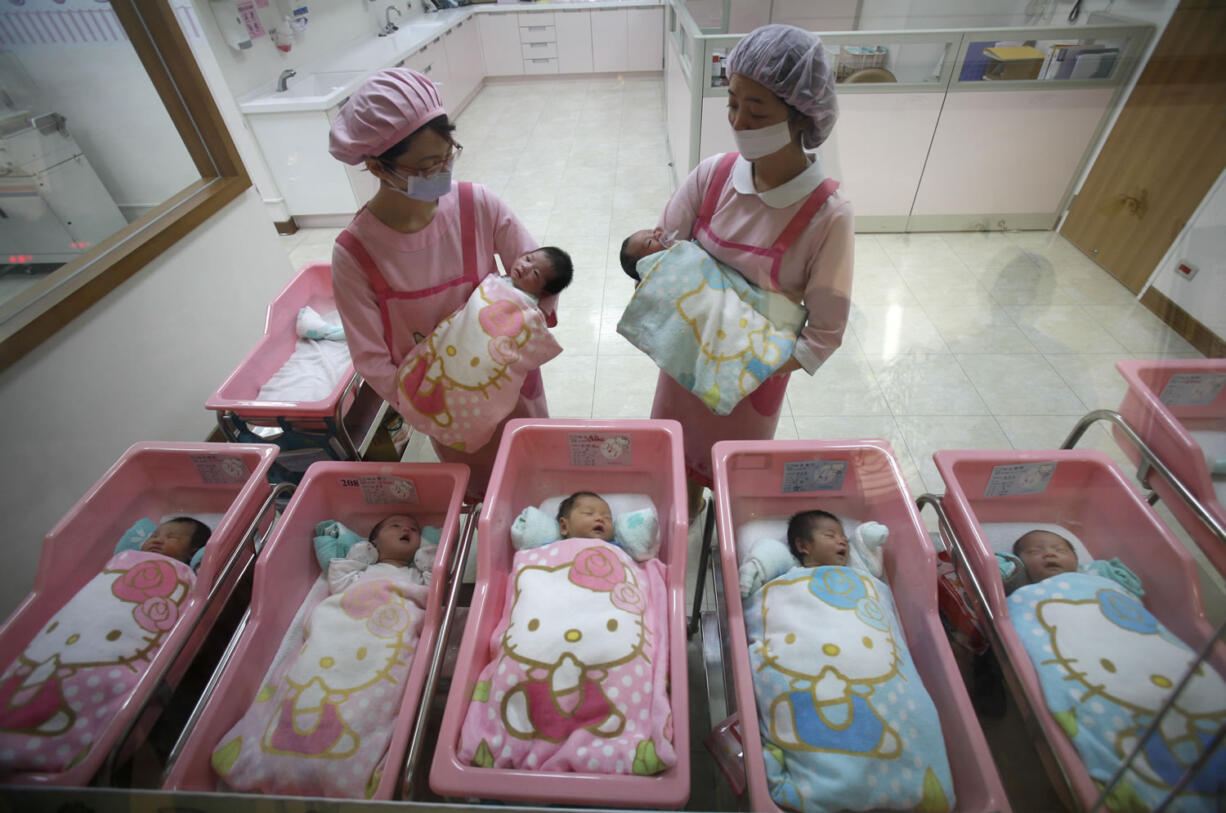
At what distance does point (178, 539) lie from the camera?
51.9 inches

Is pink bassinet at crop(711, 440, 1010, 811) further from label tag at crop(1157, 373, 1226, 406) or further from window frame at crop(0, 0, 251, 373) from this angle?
window frame at crop(0, 0, 251, 373)

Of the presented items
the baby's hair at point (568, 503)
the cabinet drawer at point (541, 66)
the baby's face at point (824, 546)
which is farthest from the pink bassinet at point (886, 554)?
the cabinet drawer at point (541, 66)

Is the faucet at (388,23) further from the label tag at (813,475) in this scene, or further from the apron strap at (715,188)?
the label tag at (813,475)

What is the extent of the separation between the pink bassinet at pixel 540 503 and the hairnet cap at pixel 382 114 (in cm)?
→ 67

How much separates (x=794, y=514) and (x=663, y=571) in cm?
37

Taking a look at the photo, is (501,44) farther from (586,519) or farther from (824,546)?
(824,546)

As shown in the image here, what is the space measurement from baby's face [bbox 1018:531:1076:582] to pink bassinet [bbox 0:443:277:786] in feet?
5.79

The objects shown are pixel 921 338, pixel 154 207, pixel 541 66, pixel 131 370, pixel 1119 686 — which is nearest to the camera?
pixel 1119 686

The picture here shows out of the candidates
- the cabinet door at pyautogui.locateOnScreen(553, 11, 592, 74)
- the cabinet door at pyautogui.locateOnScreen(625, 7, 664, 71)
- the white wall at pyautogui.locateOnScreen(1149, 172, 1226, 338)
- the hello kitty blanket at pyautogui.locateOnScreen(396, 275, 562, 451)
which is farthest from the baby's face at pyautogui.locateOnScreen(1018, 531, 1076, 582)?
the cabinet door at pyautogui.locateOnScreen(553, 11, 592, 74)

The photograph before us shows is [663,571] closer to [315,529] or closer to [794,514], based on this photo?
[794,514]

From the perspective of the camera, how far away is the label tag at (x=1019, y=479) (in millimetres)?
1248

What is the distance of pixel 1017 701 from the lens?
0.94m

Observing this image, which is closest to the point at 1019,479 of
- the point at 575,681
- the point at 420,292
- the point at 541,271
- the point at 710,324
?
the point at 710,324

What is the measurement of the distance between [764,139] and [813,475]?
769mm
